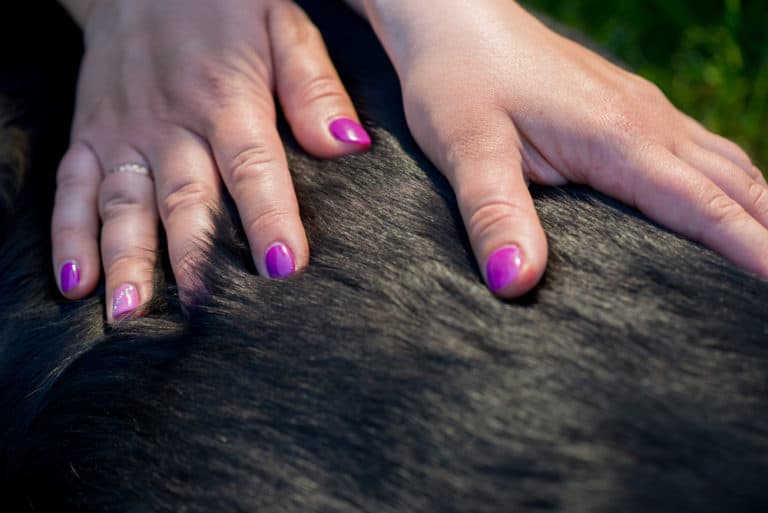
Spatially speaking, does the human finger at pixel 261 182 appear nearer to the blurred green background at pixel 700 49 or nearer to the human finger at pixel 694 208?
the human finger at pixel 694 208

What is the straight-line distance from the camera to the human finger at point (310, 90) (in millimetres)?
1437

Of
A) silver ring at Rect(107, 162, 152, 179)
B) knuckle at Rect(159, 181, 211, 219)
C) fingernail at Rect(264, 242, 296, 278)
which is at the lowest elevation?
silver ring at Rect(107, 162, 152, 179)

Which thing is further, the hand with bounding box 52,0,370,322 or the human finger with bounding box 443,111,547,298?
the hand with bounding box 52,0,370,322

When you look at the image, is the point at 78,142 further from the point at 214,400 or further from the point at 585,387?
the point at 585,387

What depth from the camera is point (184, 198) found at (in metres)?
1.46

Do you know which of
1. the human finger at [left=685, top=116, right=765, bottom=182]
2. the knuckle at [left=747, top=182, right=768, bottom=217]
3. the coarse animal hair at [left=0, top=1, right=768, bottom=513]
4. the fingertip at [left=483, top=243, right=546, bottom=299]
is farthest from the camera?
the human finger at [left=685, top=116, right=765, bottom=182]

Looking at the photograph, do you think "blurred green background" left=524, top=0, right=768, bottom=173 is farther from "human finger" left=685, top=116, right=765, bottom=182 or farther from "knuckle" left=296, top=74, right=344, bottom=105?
"knuckle" left=296, top=74, right=344, bottom=105

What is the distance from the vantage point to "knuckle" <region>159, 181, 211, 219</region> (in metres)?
1.45

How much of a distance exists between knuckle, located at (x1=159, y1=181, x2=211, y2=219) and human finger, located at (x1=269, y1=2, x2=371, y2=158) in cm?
18

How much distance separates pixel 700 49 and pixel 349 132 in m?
1.90

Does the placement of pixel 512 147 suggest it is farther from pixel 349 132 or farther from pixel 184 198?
pixel 184 198

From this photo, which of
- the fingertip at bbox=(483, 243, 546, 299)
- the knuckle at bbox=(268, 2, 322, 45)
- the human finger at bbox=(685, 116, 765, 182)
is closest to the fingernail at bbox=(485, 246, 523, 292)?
the fingertip at bbox=(483, 243, 546, 299)

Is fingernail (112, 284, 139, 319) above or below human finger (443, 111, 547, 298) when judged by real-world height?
below

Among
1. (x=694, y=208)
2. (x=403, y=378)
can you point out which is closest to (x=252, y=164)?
(x=403, y=378)
